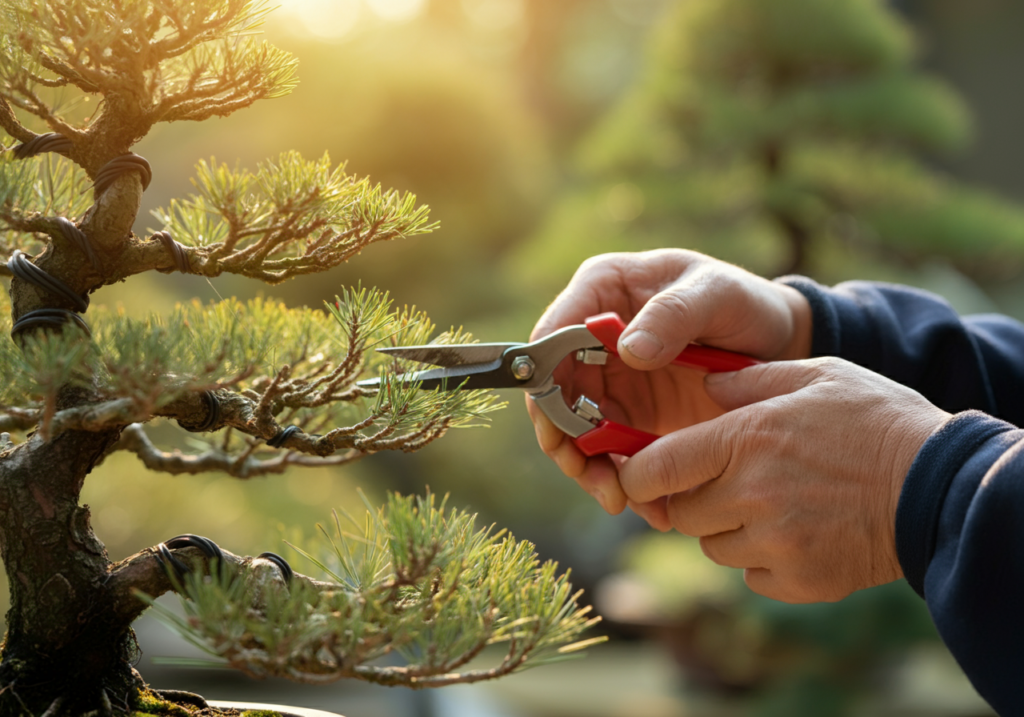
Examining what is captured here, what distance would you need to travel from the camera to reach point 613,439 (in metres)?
0.64

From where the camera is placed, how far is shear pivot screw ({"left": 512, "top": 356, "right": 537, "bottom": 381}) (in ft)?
1.94

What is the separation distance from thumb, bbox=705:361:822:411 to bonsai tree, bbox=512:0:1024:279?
105cm

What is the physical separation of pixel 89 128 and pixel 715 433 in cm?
47

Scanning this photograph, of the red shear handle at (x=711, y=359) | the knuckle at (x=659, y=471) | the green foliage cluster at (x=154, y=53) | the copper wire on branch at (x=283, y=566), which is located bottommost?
the copper wire on branch at (x=283, y=566)

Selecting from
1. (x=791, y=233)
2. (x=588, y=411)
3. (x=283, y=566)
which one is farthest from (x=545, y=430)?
(x=791, y=233)

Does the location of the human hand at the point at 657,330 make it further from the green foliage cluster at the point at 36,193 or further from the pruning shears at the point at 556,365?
the green foliage cluster at the point at 36,193

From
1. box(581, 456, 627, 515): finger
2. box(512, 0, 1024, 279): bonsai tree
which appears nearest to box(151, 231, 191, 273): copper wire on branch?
box(581, 456, 627, 515): finger

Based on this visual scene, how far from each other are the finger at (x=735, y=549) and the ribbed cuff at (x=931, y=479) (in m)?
0.12

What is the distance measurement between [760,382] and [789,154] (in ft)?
4.16

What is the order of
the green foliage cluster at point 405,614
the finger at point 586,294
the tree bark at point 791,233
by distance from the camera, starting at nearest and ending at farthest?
the green foliage cluster at point 405,614 → the finger at point 586,294 → the tree bark at point 791,233

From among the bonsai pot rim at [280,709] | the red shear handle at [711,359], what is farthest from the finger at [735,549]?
the bonsai pot rim at [280,709]

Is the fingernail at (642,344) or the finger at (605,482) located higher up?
the fingernail at (642,344)

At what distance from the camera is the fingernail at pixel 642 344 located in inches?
23.0

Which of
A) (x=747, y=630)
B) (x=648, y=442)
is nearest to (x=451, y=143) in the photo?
(x=747, y=630)
